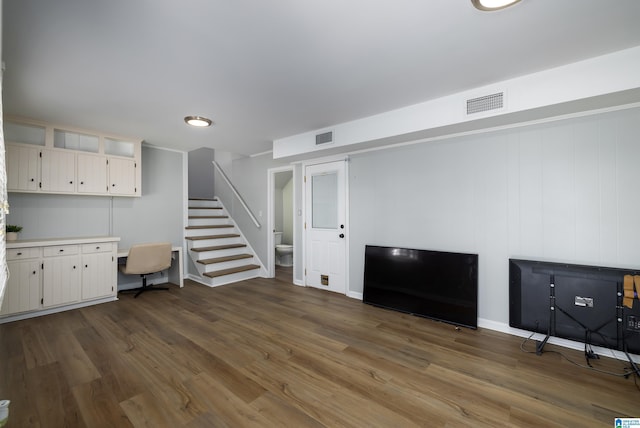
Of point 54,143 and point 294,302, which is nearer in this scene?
point 54,143

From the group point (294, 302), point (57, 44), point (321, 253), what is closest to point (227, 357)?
point (294, 302)

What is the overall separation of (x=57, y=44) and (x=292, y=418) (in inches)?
119

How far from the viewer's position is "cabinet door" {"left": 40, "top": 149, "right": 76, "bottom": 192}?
362 centimetres

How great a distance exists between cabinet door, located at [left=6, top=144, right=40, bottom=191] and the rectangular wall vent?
5.16m

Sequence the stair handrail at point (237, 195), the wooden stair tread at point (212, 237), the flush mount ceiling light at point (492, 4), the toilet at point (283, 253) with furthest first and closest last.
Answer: the toilet at point (283, 253) < the stair handrail at point (237, 195) < the wooden stair tread at point (212, 237) < the flush mount ceiling light at point (492, 4)

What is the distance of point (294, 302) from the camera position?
4.01m

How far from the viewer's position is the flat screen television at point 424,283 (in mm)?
3131

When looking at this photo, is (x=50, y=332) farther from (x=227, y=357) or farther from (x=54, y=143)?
Result: (x=54, y=143)

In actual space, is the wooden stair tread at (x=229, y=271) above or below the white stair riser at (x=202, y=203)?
below

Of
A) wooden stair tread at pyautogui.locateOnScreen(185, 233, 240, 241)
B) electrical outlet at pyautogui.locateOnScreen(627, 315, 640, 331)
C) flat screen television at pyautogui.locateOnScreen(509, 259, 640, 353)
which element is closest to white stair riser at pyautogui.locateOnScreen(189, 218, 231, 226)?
wooden stair tread at pyautogui.locateOnScreen(185, 233, 240, 241)

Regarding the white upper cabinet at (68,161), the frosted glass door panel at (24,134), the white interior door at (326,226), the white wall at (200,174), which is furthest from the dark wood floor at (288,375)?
the white wall at (200,174)

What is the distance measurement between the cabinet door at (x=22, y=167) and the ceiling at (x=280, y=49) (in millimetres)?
592

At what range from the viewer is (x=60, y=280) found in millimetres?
3578

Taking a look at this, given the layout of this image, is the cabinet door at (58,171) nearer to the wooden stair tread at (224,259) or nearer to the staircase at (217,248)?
the staircase at (217,248)
